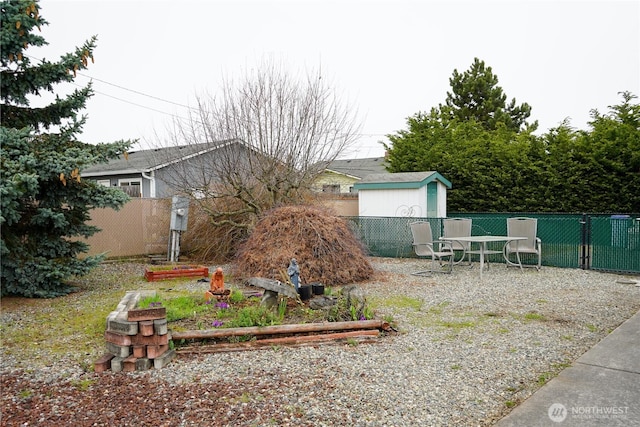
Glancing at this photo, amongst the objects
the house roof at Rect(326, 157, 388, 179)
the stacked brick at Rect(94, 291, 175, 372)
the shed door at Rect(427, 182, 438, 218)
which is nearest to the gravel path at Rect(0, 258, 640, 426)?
the stacked brick at Rect(94, 291, 175, 372)

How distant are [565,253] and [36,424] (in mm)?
10042

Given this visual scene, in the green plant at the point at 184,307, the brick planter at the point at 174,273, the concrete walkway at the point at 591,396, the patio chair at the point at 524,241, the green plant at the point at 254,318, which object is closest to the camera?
the concrete walkway at the point at 591,396

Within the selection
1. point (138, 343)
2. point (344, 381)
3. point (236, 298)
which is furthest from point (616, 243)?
point (138, 343)

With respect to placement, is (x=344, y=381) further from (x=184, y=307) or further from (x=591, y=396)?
(x=184, y=307)

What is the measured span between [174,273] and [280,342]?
509 centimetres

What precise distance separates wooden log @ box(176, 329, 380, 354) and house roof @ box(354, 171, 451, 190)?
326 inches

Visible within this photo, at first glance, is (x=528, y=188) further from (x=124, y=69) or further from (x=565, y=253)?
(x=124, y=69)

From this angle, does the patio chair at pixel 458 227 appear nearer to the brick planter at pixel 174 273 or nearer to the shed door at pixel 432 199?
the shed door at pixel 432 199

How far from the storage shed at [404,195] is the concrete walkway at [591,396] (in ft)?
28.2

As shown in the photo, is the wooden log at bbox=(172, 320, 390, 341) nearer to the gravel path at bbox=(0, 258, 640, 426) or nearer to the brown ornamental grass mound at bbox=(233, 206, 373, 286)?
the gravel path at bbox=(0, 258, 640, 426)

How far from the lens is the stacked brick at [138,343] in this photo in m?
3.78

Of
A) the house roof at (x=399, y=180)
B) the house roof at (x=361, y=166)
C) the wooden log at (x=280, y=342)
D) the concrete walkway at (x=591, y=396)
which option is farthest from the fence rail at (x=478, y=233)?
the house roof at (x=361, y=166)

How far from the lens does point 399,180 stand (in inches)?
508

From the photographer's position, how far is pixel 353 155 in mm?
11477
